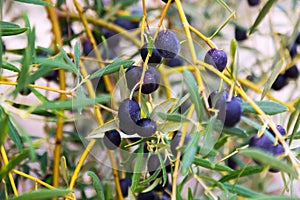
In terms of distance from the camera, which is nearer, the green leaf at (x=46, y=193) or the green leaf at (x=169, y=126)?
the green leaf at (x=46, y=193)

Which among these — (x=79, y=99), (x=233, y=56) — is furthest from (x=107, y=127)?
(x=233, y=56)

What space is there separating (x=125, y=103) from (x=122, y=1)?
0.64 meters

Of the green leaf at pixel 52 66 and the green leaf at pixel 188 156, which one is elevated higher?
the green leaf at pixel 52 66

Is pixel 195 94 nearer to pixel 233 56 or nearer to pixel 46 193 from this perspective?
pixel 233 56

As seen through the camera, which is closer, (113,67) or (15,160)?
(15,160)

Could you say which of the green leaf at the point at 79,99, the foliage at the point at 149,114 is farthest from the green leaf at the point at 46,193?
the green leaf at the point at 79,99

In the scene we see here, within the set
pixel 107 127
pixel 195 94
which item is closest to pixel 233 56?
pixel 195 94

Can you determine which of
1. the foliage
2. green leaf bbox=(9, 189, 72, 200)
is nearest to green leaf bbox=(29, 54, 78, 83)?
the foliage

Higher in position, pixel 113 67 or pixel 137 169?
pixel 113 67

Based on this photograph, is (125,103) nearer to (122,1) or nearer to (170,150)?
(170,150)

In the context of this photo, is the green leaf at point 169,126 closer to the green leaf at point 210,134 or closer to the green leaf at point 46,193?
the green leaf at point 210,134

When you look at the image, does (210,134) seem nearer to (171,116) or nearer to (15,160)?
(171,116)

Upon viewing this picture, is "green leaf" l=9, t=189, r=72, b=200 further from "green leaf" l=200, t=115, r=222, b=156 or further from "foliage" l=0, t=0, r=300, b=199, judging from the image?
"green leaf" l=200, t=115, r=222, b=156

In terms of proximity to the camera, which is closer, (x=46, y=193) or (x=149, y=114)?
(x=46, y=193)
